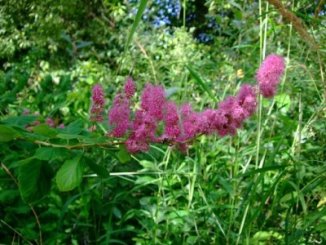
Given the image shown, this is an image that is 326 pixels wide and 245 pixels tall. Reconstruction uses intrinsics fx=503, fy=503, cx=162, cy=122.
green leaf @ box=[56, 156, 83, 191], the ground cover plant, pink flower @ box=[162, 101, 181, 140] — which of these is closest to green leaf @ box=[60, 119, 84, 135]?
the ground cover plant

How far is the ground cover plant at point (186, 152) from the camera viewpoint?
677mm

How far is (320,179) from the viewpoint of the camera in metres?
1.13

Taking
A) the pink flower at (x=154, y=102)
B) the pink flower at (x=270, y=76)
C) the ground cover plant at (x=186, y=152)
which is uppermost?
the pink flower at (x=270, y=76)

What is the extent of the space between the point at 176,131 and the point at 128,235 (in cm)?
116

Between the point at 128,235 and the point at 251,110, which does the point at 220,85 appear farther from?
the point at 251,110

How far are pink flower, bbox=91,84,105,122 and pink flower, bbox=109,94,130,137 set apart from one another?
0.11 ft

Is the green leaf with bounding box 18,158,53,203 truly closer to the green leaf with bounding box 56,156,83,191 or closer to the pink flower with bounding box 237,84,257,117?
the green leaf with bounding box 56,156,83,191

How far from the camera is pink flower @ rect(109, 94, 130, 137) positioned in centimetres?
66

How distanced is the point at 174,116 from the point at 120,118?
0.07 meters

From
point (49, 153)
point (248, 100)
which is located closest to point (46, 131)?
point (49, 153)

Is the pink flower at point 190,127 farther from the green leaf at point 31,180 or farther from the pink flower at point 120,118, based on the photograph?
the green leaf at point 31,180

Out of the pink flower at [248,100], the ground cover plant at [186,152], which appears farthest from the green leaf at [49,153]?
the pink flower at [248,100]

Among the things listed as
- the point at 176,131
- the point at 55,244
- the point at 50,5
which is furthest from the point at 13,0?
the point at 176,131

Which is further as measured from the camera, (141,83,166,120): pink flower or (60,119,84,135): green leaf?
(60,119,84,135): green leaf
